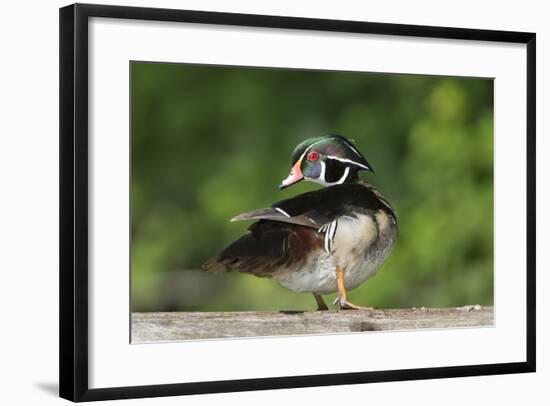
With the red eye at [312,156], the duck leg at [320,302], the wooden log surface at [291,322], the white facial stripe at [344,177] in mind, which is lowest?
the wooden log surface at [291,322]

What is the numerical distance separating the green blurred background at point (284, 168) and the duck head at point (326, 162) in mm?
29

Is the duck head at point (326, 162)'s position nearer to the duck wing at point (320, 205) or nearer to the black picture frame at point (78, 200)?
the duck wing at point (320, 205)

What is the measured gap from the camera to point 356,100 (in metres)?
4.33

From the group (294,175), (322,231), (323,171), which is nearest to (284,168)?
(294,175)

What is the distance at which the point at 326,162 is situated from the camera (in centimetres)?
432

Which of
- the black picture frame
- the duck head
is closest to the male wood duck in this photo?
the duck head

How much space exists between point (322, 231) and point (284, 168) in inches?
10.6

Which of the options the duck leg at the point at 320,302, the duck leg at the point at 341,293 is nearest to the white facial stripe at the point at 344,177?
the duck leg at the point at 341,293

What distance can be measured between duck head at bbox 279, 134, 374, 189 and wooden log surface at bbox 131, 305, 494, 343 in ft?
1.60

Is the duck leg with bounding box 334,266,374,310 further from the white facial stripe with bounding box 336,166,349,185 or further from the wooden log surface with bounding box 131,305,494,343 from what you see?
the white facial stripe with bounding box 336,166,349,185

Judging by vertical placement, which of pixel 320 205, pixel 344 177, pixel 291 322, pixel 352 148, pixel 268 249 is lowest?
pixel 291 322

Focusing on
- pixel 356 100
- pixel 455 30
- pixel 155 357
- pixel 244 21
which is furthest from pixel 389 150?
pixel 155 357

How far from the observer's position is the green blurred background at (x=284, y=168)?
4035mm

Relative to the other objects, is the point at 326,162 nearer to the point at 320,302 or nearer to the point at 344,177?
the point at 344,177
